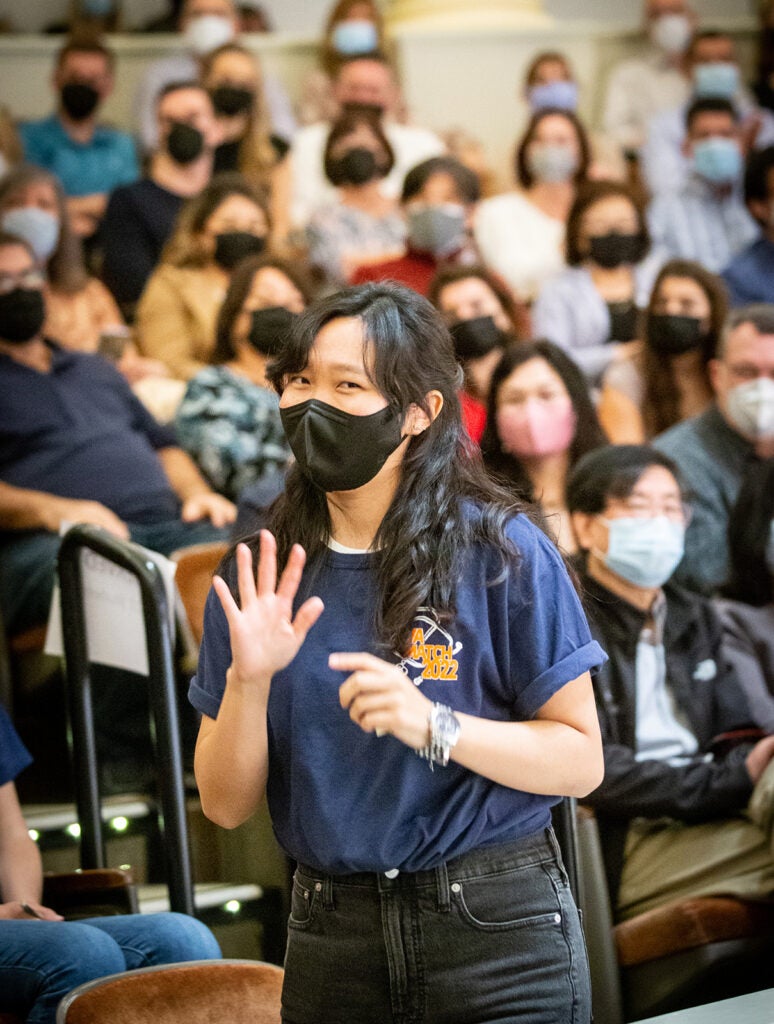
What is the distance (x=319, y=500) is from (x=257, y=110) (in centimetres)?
430

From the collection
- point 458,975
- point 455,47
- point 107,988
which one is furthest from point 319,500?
point 455,47

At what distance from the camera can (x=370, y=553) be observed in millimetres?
1534

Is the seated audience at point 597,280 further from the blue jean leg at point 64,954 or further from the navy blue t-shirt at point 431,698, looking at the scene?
the navy blue t-shirt at point 431,698

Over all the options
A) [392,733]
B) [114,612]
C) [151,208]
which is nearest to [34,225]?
[151,208]

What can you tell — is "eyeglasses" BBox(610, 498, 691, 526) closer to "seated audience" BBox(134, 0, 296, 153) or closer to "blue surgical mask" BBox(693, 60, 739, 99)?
"seated audience" BBox(134, 0, 296, 153)

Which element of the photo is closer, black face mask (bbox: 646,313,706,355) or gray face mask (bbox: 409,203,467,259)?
black face mask (bbox: 646,313,706,355)

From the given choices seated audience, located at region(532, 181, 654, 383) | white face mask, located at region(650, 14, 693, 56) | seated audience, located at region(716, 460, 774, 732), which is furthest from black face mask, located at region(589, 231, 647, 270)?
white face mask, located at region(650, 14, 693, 56)

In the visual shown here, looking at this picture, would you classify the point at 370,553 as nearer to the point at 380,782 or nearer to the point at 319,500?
the point at 319,500

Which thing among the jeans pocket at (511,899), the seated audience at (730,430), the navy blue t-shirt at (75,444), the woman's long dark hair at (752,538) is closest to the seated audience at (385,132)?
the navy blue t-shirt at (75,444)

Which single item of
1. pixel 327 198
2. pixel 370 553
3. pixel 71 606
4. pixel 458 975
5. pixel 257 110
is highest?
pixel 257 110

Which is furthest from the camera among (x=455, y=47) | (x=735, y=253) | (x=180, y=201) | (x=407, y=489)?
(x=455, y=47)

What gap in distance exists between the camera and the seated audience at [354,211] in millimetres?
5023

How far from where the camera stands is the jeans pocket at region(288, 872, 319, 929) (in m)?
1.50

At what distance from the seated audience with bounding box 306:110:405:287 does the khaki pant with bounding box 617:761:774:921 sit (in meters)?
2.80
